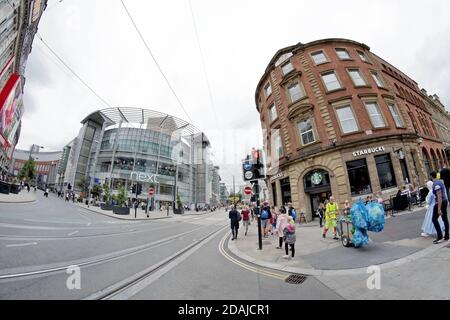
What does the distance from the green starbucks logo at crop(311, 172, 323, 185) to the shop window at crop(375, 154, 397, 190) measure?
378cm

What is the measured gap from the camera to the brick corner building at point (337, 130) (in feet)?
46.5

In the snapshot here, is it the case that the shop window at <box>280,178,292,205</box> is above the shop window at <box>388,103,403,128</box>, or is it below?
below

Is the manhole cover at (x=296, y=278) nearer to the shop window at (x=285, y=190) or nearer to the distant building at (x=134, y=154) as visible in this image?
the shop window at (x=285, y=190)

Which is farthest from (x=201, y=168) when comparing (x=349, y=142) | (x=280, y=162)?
(x=349, y=142)

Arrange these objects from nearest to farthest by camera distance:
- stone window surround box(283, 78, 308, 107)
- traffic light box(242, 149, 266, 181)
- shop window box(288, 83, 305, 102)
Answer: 1. traffic light box(242, 149, 266, 181)
2. stone window surround box(283, 78, 308, 107)
3. shop window box(288, 83, 305, 102)

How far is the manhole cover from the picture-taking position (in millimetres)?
4456

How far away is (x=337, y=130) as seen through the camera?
15.1 m

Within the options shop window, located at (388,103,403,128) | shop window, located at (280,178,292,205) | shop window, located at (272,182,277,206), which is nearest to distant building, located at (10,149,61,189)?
shop window, located at (272,182,277,206)

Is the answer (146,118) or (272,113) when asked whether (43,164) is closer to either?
(146,118)

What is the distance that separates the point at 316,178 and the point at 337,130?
4.02 m

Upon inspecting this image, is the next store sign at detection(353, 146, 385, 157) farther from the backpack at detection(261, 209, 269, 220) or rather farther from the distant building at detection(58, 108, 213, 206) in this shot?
the distant building at detection(58, 108, 213, 206)

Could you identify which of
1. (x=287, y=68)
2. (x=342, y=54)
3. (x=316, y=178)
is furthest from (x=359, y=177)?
(x=287, y=68)

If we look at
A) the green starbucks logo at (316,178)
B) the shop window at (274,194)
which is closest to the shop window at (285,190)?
the shop window at (274,194)
